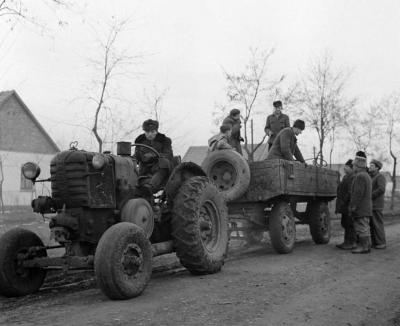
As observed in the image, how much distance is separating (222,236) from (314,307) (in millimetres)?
2576

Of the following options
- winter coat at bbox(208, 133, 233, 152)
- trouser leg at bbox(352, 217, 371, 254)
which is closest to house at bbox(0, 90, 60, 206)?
winter coat at bbox(208, 133, 233, 152)

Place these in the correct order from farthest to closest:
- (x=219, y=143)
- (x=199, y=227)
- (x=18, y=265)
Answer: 1. (x=219, y=143)
2. (x=199, y=227)
3. (x=18, y=265)

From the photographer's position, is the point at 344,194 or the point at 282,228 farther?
the point at 344,194

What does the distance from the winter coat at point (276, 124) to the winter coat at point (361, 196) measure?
2.00m

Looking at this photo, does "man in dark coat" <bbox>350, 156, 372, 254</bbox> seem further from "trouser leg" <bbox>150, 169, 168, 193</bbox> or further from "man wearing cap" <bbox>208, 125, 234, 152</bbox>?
"trouser leg" <bbox>150, 169, 168, 193</bbox>

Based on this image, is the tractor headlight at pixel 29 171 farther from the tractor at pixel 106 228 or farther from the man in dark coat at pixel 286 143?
the man in dark coat at pixel 286 143

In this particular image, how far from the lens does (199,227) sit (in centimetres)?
729

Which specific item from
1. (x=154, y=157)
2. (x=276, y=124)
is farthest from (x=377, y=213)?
(x=154, y=157)

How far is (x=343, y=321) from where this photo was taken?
16.7ft

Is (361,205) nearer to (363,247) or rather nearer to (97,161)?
(363,247)

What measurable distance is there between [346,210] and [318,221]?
0.67 m

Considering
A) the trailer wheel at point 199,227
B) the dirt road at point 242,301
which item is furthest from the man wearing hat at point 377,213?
the trailer wheel at point 199,227

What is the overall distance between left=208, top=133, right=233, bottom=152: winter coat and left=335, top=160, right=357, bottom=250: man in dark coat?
121 inches

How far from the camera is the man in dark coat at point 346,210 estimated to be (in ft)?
37.2
